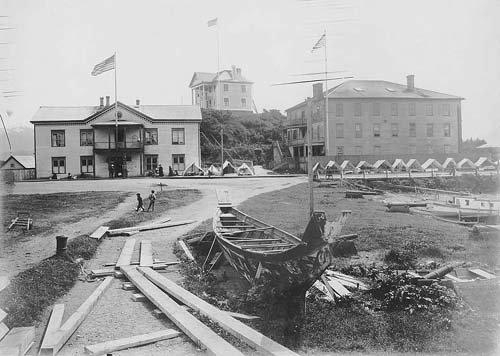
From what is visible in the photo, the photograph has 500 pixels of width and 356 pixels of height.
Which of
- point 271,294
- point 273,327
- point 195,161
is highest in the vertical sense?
point 195,161

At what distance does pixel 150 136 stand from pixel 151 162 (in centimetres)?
223

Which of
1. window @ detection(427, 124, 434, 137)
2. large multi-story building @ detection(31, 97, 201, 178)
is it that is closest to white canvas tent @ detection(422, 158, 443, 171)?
window @ detection(427, 124, 434, 137)

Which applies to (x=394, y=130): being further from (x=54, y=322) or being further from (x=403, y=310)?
(x=54, y=322)

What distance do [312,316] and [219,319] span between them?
168 centimetres

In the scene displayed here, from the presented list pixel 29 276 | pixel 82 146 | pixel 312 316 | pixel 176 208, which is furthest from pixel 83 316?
pixel 82 146

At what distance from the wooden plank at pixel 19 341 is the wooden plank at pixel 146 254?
4.31 meters

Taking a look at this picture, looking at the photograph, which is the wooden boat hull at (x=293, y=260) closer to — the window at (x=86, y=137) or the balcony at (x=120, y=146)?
the balcony at (x=120, y=146)

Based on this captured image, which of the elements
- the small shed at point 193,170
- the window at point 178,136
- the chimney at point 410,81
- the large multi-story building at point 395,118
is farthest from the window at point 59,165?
the chimney at point 410,81

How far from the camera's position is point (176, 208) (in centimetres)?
1748

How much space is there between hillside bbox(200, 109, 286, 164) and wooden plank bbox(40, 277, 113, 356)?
3741cm

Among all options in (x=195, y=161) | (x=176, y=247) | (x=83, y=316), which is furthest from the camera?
(x=195, y=161)

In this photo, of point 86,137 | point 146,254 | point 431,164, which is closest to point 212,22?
point 146,254

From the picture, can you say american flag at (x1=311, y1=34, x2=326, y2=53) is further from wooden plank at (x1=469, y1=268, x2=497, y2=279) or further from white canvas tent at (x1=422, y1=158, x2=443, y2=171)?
white canvas tent at (x1=422, y1=158, x2=443, y2=171)

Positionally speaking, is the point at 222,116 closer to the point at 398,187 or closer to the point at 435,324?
the point at 398,187
